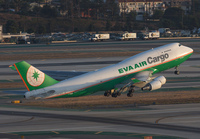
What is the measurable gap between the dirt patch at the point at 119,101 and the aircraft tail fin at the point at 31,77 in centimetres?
1317

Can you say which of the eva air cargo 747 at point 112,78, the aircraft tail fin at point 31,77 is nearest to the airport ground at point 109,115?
the aircraft tail fin at point 31,77

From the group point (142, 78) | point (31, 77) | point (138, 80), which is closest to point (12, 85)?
point (138, 80)

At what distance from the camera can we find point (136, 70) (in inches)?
2436

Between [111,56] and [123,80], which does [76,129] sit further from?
[111,56]

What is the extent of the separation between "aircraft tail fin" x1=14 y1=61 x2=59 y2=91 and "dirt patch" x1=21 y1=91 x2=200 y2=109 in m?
13.2

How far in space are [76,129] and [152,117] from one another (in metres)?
12.8

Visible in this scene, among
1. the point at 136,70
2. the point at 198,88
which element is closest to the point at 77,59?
the point at 198,88

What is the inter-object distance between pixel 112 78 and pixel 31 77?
48.1 feet

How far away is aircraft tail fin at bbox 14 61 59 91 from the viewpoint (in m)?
48.0

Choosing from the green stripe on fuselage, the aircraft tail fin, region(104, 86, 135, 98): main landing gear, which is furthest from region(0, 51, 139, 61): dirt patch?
the aircraft tail fin

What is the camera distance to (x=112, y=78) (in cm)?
5928

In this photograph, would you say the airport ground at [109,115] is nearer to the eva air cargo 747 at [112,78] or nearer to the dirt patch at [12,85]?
the dirt patch at [12,85]

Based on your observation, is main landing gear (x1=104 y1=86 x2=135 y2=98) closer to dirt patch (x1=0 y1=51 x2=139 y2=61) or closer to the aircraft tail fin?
the aircraft tail fin

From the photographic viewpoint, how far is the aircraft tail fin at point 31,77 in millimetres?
48031
